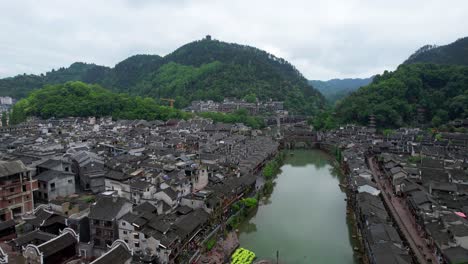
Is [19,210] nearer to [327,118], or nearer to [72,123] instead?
[72,123]

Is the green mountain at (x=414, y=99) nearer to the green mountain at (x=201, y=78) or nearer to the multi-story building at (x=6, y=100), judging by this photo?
the green mountain at (x=201, y=78)

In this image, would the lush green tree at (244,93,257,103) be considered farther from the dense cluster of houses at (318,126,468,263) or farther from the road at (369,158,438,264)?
the road at (369,158,438,264)

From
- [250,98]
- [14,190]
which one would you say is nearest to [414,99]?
[250,98]

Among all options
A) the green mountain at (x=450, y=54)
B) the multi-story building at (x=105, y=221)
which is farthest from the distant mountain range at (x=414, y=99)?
the multi-story building at (x=105, y=221)

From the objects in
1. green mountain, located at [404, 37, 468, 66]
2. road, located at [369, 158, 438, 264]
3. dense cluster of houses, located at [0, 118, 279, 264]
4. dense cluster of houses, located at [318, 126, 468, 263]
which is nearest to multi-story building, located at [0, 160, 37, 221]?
dense cluster of houses, located at [0, 118, 279, 264]

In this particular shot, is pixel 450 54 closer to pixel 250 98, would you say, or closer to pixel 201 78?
pixel 250 98

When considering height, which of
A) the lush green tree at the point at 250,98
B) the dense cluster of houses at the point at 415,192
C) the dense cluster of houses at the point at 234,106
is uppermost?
the lush green tree at the point at 250,98
